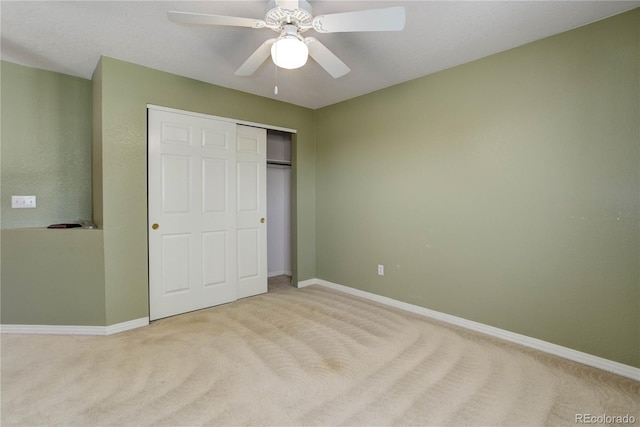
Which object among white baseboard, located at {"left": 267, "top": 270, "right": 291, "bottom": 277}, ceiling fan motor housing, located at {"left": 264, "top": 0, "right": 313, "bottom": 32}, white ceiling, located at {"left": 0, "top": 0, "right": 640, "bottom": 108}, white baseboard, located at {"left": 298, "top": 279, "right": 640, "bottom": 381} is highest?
white ceiling, located at {"left": 0, "top": 0, "right": 640, "bottom": 108}

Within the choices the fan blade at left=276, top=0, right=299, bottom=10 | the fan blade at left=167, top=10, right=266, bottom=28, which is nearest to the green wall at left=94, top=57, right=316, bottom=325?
the fan blade at left=167, top=10, right=266, bottom=28

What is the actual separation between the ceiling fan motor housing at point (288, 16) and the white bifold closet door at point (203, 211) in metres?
1.77

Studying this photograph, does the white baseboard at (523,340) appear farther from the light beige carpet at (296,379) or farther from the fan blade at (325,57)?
the fan blade at (325,57)

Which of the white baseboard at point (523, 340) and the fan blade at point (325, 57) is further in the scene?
the white baseboard at point (523, 340)

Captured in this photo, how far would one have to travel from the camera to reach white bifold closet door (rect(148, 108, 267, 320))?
3.05 metres

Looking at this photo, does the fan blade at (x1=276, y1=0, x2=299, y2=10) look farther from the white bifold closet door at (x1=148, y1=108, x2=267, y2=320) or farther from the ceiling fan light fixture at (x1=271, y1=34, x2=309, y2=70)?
the white bifold closet door at (x1=148, y1=108, x2=267, y2=320)

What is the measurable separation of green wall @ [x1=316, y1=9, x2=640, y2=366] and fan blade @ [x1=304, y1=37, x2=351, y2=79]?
1.30 meters

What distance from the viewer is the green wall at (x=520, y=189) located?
210 cm

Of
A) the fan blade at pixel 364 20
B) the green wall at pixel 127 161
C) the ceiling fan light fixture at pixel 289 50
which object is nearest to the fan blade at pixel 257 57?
the ceiling fan light fixture at pixel 289 50

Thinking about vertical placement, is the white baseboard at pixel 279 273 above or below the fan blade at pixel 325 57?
below

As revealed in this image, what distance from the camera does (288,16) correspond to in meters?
1.77

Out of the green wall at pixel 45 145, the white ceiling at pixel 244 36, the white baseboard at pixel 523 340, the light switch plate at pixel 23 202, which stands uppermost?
the white ceiling at pixel 244 36

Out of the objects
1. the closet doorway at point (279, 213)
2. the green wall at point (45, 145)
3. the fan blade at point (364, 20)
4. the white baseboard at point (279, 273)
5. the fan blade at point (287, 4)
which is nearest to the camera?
the fan blade at point (364, 20)

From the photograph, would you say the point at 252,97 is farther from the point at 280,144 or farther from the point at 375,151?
the point at 375,151
